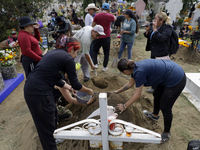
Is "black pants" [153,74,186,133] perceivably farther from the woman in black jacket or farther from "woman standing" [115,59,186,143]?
the woman in black jacket

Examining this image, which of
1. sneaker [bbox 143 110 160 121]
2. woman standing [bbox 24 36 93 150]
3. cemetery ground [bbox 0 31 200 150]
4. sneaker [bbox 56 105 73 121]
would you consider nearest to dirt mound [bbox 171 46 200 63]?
cemetery ground [bbox 0 31 200 150]

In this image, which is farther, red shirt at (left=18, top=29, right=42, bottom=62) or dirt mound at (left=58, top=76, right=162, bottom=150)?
red shirt at (left=18, top=29, right=42, bottom=62)

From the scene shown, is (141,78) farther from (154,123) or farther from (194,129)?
(194,129)

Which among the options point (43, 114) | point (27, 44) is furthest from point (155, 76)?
point (27, 44)

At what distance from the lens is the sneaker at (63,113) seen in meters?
2.53

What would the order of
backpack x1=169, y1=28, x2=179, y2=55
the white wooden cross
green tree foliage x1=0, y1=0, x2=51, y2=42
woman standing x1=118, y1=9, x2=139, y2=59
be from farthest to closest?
green tree foliage x1=0, y1=0, x2=51, y2=42 < woman standing x1=118, y1=9, x2=139, y2=59 < backpack x1=169, y1=28, x2=179, y2=55 < the white wooden cross

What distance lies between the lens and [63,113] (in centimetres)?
254

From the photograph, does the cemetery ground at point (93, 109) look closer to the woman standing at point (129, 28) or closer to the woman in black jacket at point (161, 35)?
the woman in black jacket at point (161, 35)

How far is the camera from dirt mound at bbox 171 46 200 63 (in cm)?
579

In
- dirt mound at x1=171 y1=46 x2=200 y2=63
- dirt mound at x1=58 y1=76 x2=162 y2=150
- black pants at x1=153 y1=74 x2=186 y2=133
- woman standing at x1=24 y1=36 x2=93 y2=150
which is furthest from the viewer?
dirt mound at x1=171 y1=46 x2=200 y2=63

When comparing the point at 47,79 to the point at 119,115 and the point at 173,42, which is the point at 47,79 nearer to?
the point at 119,115

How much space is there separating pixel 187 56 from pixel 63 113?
5.74m

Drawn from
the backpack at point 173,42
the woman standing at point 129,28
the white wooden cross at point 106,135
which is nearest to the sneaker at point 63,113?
the white wooden cross at point 106,135

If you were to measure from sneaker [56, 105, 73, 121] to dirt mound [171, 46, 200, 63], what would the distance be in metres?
5.12
